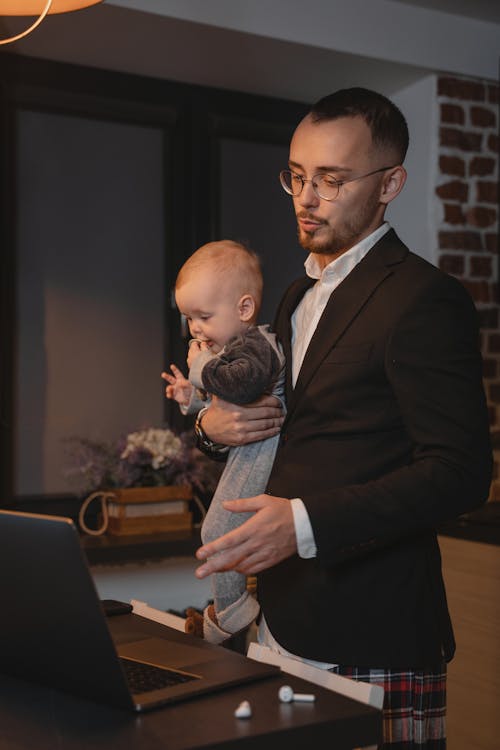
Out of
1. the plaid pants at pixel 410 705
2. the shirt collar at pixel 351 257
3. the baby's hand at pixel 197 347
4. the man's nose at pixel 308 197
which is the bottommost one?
the plaid pants at pixel 410 705

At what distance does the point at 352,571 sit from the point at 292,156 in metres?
0.70

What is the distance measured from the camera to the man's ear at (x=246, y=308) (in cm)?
197

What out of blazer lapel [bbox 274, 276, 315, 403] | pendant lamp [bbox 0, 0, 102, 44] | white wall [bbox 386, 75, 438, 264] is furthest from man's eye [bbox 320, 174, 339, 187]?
white wall [bbox 386, 75, 438, 264]

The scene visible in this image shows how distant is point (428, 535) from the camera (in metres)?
1.61

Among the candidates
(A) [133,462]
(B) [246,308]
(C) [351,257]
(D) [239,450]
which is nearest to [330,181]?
(C) [351,257]

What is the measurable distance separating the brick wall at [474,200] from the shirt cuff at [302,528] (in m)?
2.14

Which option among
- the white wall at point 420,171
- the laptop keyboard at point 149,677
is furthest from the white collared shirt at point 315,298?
the white wall at point 420,171

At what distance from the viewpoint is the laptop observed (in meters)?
1.07

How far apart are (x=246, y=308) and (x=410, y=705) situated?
82 centimetres

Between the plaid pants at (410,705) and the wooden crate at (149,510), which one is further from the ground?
the wooden crate at (149,510)

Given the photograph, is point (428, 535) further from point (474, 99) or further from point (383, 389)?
point (474, 99)

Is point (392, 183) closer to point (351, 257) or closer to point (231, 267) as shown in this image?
point (351, 257)

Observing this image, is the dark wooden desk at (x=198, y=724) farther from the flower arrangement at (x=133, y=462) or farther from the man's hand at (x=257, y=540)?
the flower arrangement at (x=133, y=462)

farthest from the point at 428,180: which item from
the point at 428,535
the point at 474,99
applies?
the point at 428,535
